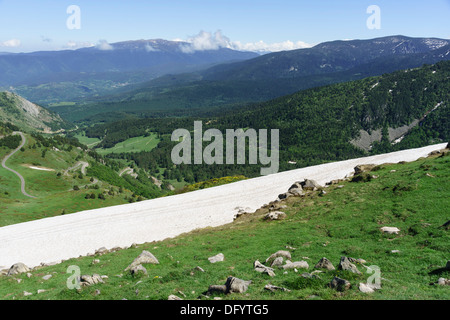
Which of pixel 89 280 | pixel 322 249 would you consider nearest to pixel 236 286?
pixel 322 249

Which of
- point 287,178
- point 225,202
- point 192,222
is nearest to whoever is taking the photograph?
point 192,222

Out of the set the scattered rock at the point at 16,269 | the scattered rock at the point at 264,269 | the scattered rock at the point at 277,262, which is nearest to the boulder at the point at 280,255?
the scattered rock at the point at 277,262

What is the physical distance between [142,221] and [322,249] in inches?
1591

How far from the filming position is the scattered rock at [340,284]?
15.5 meters

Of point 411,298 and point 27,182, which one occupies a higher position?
point 411,298

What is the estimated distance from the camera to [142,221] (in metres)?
55.4

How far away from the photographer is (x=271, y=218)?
37.3 metres

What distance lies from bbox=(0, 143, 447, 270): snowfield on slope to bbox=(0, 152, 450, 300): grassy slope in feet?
49.4

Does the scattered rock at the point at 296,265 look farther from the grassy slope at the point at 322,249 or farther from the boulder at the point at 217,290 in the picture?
the boulder at the point at 217,290

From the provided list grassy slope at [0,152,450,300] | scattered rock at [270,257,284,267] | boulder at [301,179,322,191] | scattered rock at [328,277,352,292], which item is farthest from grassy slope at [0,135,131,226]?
scattered rock at [328,277,352,292]

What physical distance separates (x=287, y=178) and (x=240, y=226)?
3233 cm

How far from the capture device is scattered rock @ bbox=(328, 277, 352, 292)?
51.0ft
